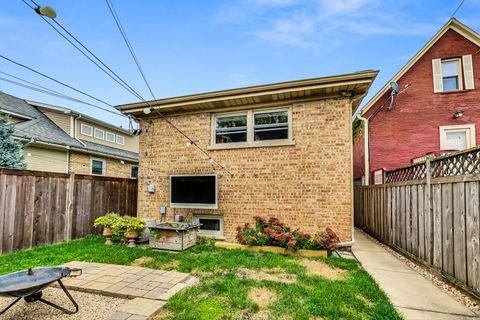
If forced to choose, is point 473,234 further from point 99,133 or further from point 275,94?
point 99,133

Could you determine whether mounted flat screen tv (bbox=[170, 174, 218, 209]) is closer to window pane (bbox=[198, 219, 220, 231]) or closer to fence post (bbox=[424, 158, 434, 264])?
window pane (bbox=[198, 219, 220, 231])

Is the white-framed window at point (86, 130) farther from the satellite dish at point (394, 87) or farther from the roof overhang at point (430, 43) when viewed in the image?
the satellite dish at point (394, 87)

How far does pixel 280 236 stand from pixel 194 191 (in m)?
2.78

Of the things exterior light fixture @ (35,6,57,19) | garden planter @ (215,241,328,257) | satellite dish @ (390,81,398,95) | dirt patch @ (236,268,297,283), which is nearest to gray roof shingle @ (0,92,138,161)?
exterior light fixture @ (35,6,57,19)

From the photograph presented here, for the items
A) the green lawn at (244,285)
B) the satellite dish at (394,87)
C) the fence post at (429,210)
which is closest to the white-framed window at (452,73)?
the satellite dish at (394,87)

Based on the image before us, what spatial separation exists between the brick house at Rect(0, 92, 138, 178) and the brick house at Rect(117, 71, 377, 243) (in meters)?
5.52

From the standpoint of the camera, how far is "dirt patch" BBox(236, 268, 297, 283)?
14.4ft

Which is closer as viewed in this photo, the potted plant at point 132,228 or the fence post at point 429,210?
the fence post at point 429,210

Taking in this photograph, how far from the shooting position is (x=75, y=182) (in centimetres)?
746

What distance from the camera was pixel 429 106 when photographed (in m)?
10.2

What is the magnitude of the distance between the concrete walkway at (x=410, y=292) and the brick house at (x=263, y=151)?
1056mm

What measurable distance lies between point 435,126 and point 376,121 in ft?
7.14

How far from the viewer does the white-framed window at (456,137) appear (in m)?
9.85

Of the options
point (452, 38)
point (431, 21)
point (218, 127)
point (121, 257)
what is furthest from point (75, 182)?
point (452, 38)
